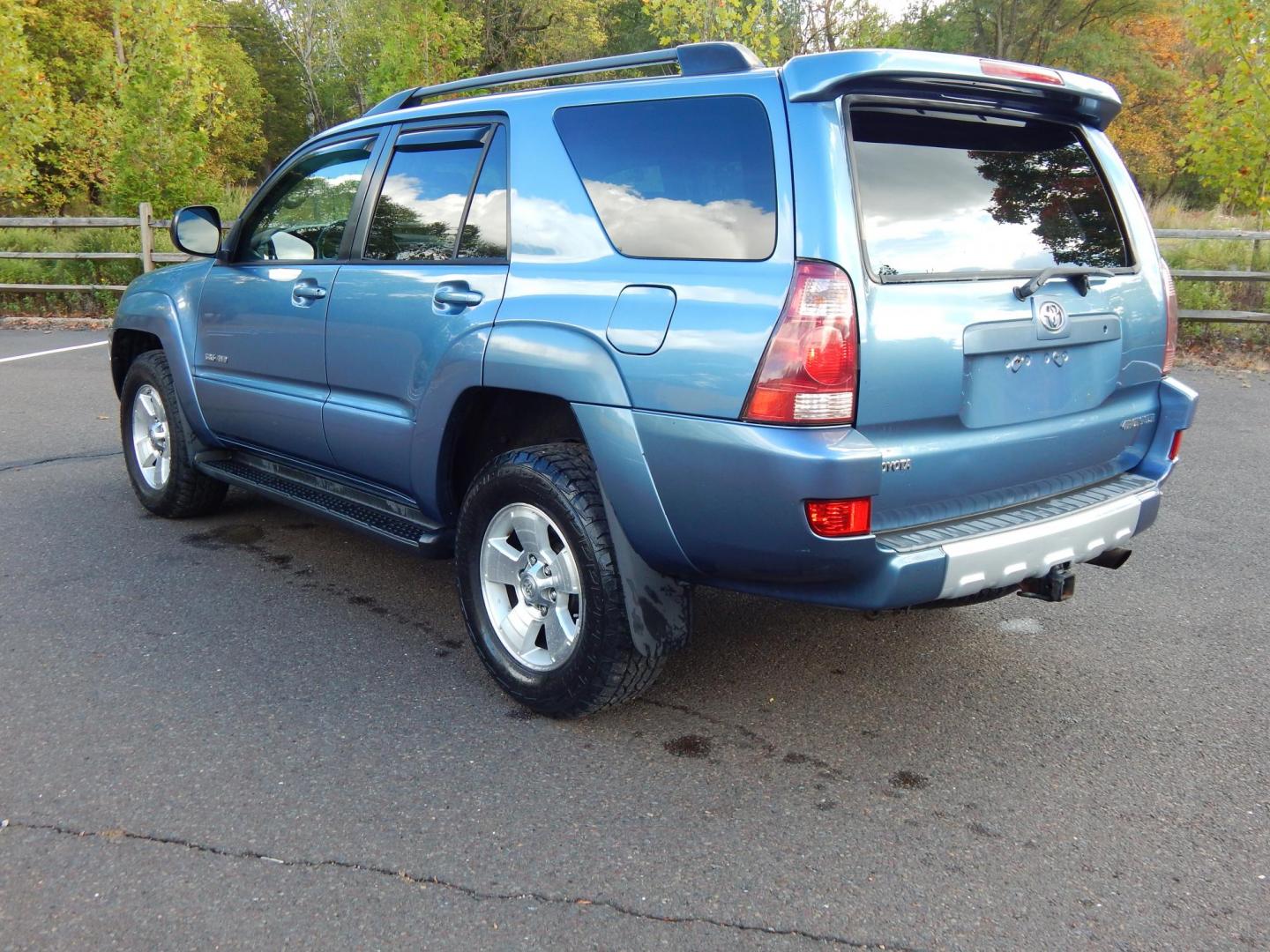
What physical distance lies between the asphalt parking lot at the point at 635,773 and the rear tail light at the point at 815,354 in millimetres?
1081

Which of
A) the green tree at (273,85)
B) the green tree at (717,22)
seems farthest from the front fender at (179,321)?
Answer: the green tree at (273,85)

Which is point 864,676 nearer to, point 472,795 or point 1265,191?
point 472,795

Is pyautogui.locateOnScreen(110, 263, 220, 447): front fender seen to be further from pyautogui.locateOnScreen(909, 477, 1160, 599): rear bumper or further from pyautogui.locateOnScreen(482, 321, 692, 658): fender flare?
pyautogui.locateOnScreen(909, 477, 1160, 599): rear bumper

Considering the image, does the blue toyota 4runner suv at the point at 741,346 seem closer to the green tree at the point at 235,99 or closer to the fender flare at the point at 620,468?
Result: the fender flare at the point at 620,468

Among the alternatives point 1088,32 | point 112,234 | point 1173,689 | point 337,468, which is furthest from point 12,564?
point 1088,32

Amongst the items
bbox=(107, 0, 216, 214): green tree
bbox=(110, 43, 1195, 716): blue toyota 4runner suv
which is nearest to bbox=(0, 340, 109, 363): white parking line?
bbox=(107, 0, 216, 214): green tree

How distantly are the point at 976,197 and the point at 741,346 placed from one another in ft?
3.08

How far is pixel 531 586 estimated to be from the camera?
3.43 meters

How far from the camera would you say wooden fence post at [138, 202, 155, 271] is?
13.9 metres

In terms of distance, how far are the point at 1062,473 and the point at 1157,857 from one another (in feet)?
3.71

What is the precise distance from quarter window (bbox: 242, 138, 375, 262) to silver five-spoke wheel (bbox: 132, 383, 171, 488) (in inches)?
41.7

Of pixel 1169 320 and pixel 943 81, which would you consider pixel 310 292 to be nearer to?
pixel 943 81

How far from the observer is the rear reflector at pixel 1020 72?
3.02 metres

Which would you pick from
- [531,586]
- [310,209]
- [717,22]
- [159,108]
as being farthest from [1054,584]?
[159,108]
